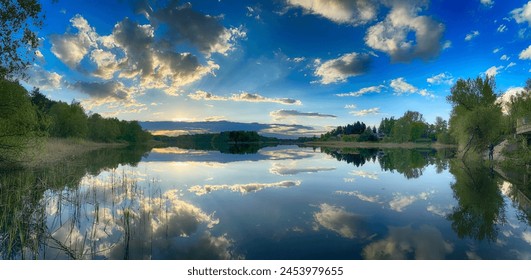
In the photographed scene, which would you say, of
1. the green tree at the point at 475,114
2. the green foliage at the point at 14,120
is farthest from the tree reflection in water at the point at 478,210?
the green foliage at the point at 14,120

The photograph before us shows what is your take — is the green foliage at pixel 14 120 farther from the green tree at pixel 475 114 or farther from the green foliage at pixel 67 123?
the green foliage at pixel 67 123

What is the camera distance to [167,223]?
1082cm

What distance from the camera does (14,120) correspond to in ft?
78.1

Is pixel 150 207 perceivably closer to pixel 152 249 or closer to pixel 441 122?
pixel 152 249

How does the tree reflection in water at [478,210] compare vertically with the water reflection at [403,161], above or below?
below

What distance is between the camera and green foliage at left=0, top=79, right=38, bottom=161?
23188 millimetres

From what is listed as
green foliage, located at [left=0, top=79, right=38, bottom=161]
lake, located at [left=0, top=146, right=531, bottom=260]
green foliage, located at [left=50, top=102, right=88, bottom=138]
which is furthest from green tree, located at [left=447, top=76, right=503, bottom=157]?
green foliage, located at [left=50, top=102, right=88, bottom=138]

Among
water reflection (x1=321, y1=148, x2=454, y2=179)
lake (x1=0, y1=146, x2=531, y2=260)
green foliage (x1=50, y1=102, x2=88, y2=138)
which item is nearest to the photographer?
lake (x1=0, y1=146, x2=531, y2=260)

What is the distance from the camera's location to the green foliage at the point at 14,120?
23.2 m

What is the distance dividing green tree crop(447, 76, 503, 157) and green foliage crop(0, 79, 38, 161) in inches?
1963

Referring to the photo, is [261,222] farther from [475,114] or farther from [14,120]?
[475,114]

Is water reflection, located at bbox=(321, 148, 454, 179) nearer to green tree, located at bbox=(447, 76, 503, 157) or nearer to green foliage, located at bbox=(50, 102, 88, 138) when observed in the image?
green tree, located at bbox=(447, 76, 503, 157)

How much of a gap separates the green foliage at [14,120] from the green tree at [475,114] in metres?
49.9
